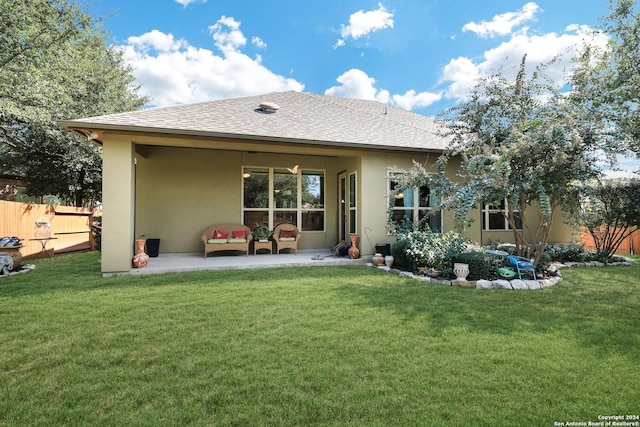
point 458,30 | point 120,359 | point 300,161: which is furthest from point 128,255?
point 458,30

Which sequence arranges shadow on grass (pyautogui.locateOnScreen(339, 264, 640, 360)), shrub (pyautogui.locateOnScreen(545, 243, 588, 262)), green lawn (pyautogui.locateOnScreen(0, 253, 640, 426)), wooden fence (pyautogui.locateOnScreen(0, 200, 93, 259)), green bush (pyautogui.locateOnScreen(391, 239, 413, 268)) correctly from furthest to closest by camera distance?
wooden fence (pyautogui.locateOnScreen(0, 200, 93, 259)) < shrub (pyautogui.locateOnScreen(545, 243, 588, 262)) < green bush (pyautogui.locateOnScreen(391, 239, 413, 268)) < shadow on grass (pyautogui.locateOnScreen(339, 264, 640, 360)) < green lawn (pyautogui.locateOnScreen(0, 253, 640, 426))

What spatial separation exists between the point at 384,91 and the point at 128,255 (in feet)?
52.8

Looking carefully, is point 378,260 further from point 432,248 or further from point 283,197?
point 283,197

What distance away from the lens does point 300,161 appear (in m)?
9.53

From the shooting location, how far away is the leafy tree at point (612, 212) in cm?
782

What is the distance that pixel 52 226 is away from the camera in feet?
32.0

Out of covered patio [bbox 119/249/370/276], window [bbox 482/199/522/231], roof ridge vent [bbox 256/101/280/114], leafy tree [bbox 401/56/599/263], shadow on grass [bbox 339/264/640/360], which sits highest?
roof ridge vent [bbox 256/101/280/114]

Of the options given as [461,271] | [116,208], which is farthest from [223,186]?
[461,271]

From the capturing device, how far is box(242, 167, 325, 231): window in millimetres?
9211

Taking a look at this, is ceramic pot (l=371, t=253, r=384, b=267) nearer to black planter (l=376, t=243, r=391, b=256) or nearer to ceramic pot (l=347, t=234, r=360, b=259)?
black planter (l=376, t=243, r=391, b=256)

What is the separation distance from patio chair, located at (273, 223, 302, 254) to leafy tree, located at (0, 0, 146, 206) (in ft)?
23.5

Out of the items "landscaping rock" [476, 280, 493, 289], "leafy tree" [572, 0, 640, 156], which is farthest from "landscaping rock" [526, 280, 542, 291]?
"leafy tree" [572, 0, 640, 156]

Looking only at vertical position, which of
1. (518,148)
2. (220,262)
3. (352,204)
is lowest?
(220,262)

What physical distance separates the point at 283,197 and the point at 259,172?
3.47 feet
